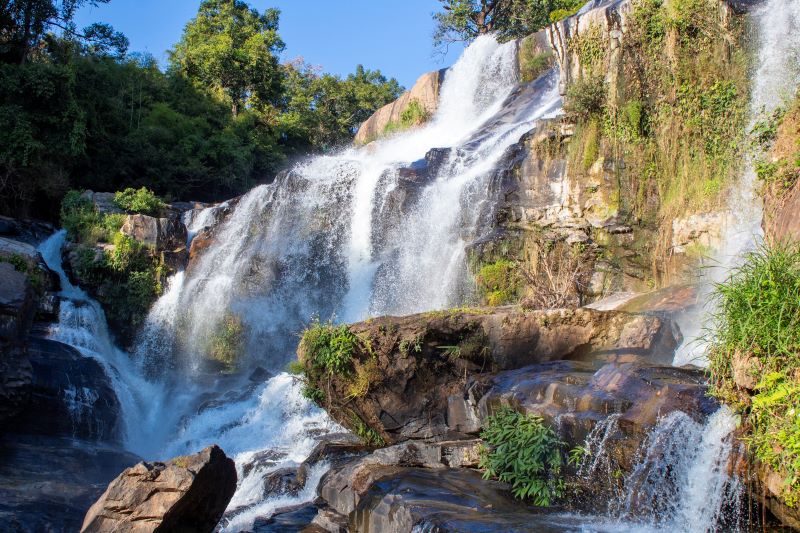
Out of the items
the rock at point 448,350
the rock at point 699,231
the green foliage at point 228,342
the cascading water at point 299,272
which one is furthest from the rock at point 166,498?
the green foliage at point 228,342

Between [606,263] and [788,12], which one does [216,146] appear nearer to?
[606,263]

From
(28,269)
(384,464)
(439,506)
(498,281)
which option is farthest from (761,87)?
(28,269)

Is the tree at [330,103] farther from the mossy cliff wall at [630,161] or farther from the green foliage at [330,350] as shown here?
the green foliage at [330,350]

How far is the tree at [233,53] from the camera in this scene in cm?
3447

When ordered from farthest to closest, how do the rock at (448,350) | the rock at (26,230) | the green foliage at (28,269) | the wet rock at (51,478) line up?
the rock at (26,230), the green foliage at (28,269), the wet rock at (51,478), the rock at (448,350)

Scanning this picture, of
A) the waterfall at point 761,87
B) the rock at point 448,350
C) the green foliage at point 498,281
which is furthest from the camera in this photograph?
the green foliage at point 498,281

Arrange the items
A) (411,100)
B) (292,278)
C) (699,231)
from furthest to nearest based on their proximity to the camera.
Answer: (411,100)
(292,278)
(699,231)

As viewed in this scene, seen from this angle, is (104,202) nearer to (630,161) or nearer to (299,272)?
(299,272)

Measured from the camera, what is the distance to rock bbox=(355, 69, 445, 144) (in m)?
28.6

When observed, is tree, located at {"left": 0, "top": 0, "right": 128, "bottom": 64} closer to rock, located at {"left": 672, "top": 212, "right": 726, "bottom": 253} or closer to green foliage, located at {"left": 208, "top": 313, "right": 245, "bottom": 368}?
green foliage, located at {"left": 208, "top": 313, "right": 245, "bottom": 368}

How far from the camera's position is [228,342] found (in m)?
18.3

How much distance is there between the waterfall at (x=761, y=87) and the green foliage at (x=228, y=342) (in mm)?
11730

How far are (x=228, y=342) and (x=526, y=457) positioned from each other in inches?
489

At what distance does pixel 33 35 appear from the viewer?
968 inches
